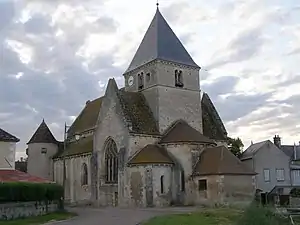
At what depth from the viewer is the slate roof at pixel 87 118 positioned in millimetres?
54575

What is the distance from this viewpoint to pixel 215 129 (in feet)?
161

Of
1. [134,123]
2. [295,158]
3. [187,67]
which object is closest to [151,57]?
[187,67]

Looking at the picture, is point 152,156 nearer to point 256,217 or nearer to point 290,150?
point 256,217

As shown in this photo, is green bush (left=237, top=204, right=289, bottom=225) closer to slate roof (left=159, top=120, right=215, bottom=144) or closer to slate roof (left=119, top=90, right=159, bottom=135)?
slate roof (left=159, top=120, right=215, bottom=144)

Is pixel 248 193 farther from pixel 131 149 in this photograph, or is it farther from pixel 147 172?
pixel 131 149

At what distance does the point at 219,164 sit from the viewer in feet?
121

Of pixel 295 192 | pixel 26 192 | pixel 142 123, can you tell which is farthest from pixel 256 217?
pixel 142 123

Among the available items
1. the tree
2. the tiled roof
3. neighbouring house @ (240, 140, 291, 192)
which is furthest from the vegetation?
the tree

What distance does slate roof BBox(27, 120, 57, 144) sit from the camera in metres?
57.2

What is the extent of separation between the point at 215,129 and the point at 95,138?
13.4 m

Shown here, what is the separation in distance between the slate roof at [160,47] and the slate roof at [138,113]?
429 centimetres

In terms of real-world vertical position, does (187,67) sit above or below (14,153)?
above

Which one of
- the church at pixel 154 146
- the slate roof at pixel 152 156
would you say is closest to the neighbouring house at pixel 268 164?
the church at pixel 154 146

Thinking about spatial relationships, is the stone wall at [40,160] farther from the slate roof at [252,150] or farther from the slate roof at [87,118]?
the slate roof at [252,150]
